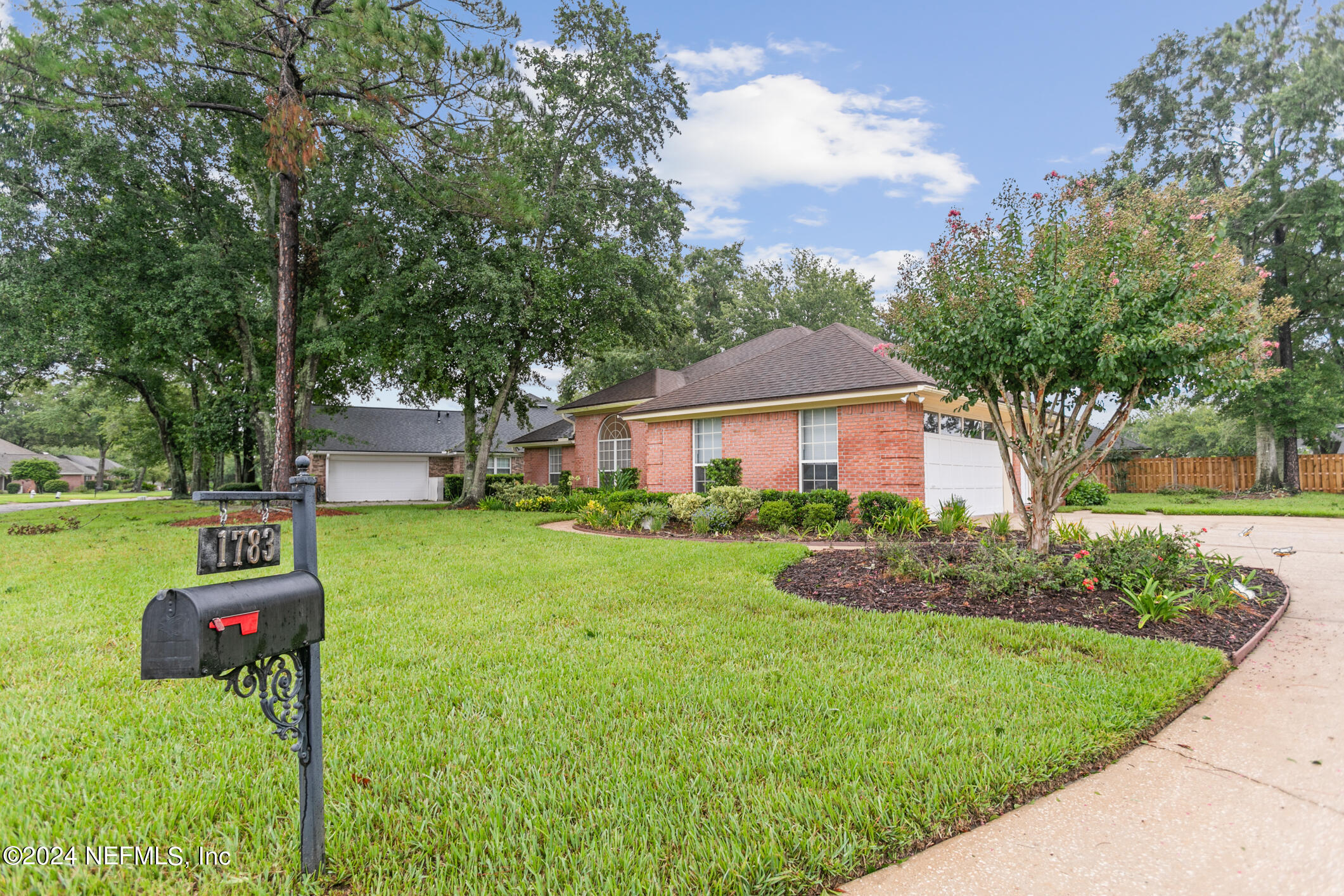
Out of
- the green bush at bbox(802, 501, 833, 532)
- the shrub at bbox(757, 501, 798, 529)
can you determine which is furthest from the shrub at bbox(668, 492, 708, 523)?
the green bush at bbox(802, 501, 833, 532)

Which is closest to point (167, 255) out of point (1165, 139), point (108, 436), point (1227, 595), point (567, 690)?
point (567, 690)

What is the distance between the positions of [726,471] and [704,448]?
43.8 inches

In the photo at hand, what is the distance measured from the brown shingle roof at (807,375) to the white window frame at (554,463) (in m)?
10.2

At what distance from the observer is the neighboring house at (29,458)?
146 ft

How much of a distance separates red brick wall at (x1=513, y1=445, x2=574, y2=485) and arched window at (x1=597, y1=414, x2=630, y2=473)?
356 centimetres

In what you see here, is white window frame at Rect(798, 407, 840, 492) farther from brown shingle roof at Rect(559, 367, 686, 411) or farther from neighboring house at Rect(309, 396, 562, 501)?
neighboring house at Rect(309, 396, 562, 501)

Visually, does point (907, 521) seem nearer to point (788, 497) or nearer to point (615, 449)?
point (788, 497)

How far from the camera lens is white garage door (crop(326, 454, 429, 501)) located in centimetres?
2686

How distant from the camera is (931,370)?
7.37m

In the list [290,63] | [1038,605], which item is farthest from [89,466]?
[1038,605]

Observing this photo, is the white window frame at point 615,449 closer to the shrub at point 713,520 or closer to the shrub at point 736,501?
the shrub at point 736,501

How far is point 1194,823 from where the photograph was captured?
2.31 m

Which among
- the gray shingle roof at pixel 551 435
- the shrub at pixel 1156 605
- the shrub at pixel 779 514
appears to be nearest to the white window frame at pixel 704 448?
the shrub at pixel 779 514

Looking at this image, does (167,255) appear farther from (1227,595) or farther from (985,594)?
(1227,595)
